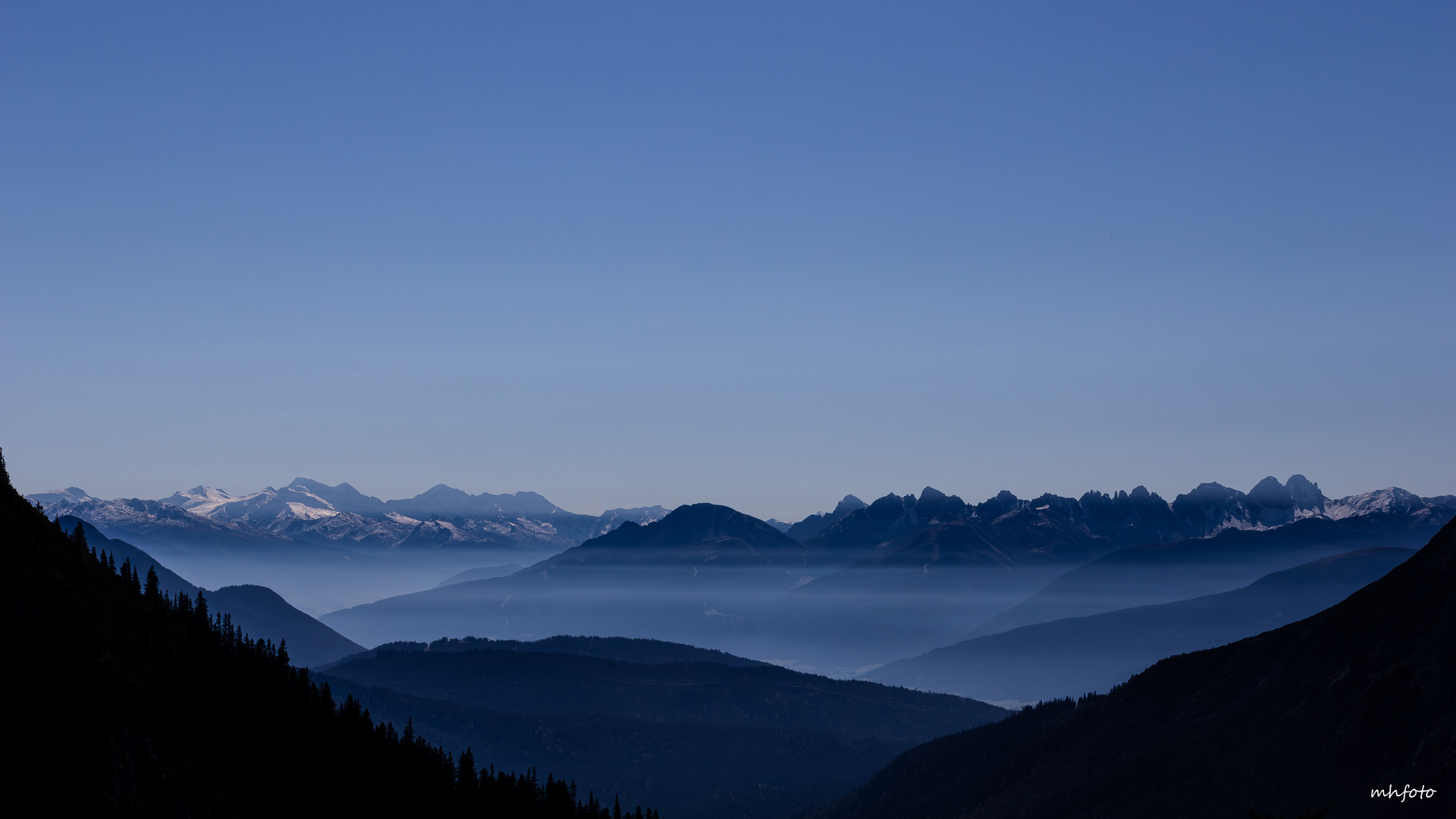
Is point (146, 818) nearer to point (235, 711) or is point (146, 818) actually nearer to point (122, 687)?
point (122, 687)

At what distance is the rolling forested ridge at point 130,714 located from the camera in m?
112

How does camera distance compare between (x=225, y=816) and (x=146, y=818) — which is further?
(x=225, y=816)

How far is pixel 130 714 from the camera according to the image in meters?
128

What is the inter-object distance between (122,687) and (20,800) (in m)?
23.6

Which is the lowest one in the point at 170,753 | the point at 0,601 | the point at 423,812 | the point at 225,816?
the point at 423,812

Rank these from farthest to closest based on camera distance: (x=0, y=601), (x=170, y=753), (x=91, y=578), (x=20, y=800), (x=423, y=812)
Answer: (x=423, y=812) → (x=91, y=578) → (x=170, y=753) → (x=0, y=601) → (x=20, y=800)

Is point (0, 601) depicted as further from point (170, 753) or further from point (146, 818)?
point (170, 753)

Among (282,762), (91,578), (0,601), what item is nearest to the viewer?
(0,601)

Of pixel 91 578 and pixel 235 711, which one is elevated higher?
pixel 91 578

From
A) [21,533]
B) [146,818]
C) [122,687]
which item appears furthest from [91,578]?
[146,818]

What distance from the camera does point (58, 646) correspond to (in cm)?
12044

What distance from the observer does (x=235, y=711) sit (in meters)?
184

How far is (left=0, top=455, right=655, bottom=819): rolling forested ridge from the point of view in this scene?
4392 inches

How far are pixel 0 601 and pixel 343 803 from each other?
3367 inches
